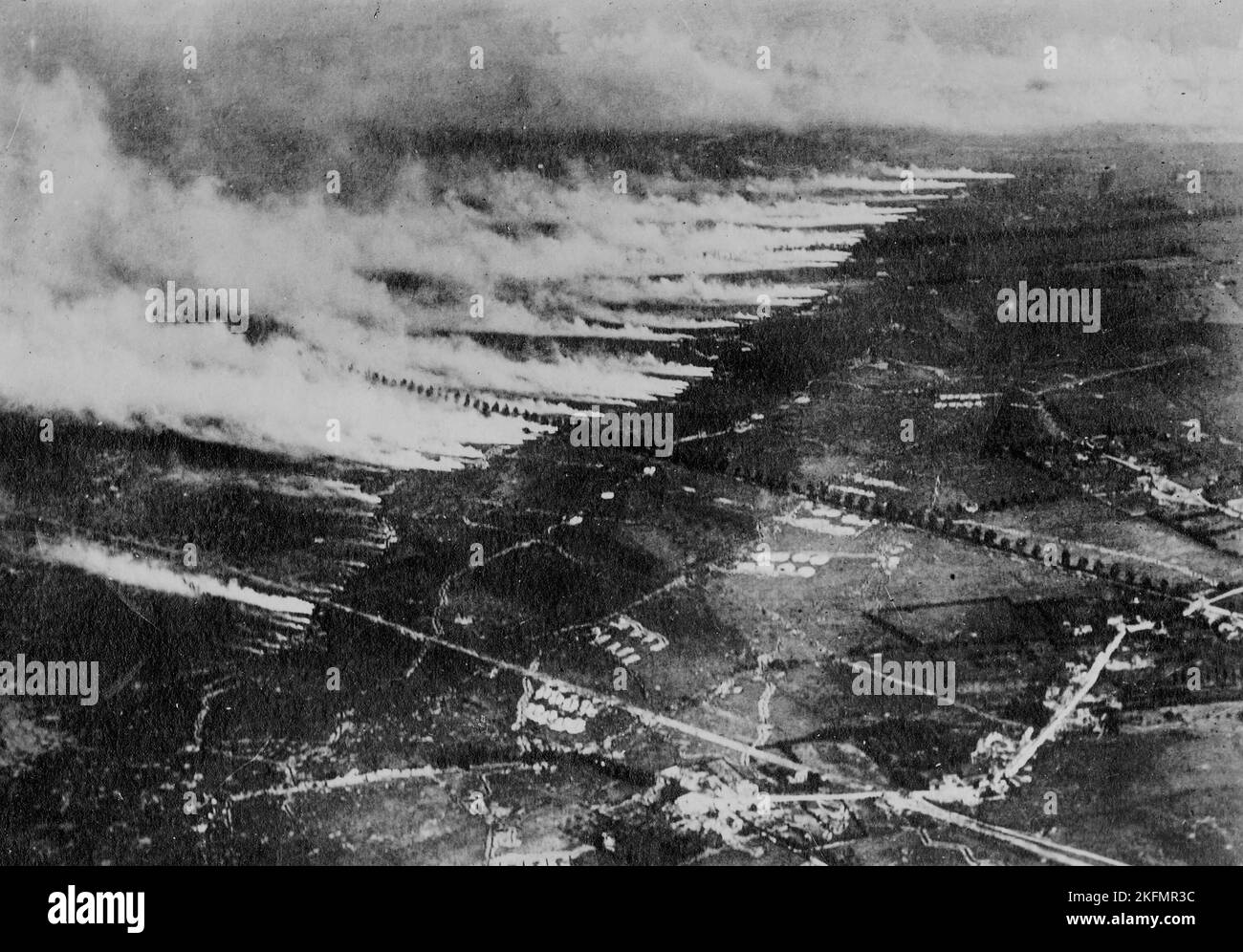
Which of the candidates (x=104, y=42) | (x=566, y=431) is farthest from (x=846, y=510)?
(x=104, y=42)

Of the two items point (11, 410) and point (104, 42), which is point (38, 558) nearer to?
point (11, 410)

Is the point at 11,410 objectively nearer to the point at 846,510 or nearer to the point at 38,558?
the point at 38,558

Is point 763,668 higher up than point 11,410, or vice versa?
point 11,410

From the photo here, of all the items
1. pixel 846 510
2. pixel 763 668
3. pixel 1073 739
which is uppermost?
pixel 846 510

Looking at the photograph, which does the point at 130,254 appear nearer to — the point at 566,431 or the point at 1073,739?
the point at 566,431

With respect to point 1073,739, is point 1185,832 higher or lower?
lower

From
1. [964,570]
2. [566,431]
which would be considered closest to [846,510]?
[964,570]
